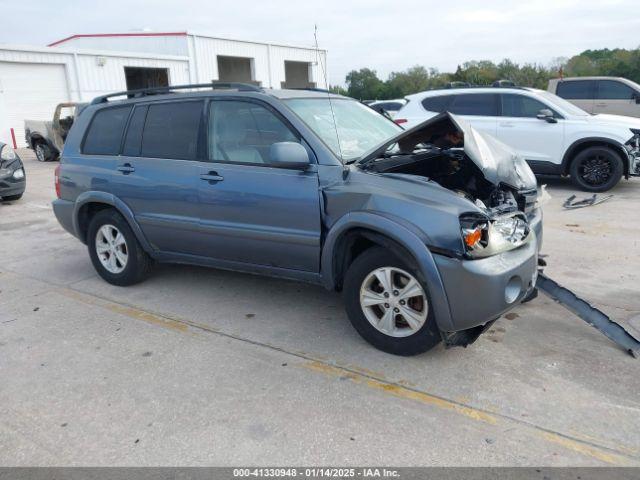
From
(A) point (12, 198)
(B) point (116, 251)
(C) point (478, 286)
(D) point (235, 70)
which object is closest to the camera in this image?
(C) point (478, 286)

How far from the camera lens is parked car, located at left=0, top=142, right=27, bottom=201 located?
972cm

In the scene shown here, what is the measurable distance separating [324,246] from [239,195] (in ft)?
2.82

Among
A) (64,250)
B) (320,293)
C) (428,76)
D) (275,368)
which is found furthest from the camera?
(428,76)

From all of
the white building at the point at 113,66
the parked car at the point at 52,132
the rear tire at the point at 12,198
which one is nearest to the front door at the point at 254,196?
the rear tire at the point at 12,198

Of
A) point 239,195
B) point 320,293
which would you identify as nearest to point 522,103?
point 320,293

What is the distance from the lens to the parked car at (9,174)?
9.72m

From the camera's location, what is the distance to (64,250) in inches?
267

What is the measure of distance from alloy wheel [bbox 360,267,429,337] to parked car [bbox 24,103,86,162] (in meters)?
14.7

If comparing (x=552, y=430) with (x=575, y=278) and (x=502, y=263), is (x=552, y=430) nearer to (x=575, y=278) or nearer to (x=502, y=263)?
(x=502, y=263)

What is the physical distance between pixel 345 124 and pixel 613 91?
1126 cm

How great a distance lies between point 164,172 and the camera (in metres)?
4.64

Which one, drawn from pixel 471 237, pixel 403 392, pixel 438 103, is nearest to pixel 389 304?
pixel 403 392

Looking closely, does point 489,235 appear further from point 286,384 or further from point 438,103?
point 438,103

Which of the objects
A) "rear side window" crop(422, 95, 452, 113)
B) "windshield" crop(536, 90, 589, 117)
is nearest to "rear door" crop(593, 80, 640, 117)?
"windshield" crop(536, 90, 589, 117)
